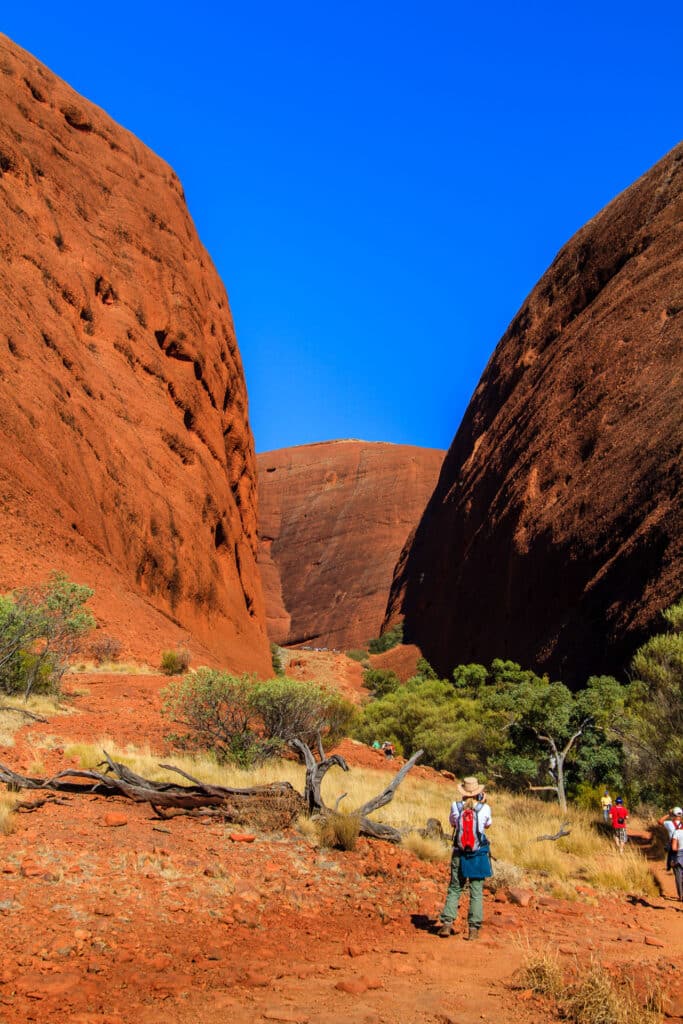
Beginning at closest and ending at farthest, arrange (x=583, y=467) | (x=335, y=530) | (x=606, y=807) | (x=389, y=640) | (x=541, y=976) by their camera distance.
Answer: (x=541, y=976), (x=606, y=807), (x=583, y=467), (x=389, y=640), (x=335, y=530)

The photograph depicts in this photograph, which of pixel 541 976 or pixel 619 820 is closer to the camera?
pixel 541 976

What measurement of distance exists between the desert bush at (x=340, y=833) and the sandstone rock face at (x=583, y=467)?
622 inches

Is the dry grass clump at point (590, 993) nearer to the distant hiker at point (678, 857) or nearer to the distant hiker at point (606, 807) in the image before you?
the distant hiker at point (678, 857)

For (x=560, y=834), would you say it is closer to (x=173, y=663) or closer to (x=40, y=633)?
→ (x=40, y=633)

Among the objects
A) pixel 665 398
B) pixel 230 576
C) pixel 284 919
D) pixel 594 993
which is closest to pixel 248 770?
pixel 284 919

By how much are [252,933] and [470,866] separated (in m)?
1.63

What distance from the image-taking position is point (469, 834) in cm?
560

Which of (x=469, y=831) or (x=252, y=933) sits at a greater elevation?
(x=469, y=831)

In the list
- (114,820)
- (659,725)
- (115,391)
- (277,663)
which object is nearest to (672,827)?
(659,725)

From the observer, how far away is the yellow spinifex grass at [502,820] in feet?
26.7

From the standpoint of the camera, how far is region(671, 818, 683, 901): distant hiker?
25.9 ft

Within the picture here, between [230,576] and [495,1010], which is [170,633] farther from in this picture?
[495,1010]

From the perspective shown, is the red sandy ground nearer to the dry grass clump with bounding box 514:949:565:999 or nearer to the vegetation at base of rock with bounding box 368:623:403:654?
the dry grass clump with bounding box 514:949:565:999

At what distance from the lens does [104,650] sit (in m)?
19.4
